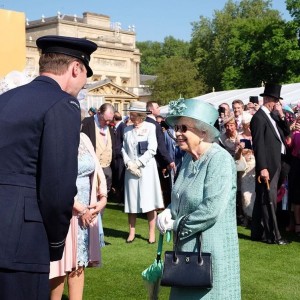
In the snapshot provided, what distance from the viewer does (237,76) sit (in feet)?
182

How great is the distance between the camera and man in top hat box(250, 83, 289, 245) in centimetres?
848

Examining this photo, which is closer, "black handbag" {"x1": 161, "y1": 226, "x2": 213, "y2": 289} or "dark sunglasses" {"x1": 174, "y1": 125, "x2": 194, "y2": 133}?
"black handbag" {"x1": 161, "y1": 226, "x2": 213, "y2": 289}

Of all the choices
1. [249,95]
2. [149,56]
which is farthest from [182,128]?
[149,56]

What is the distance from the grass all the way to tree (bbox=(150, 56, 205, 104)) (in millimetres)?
51805

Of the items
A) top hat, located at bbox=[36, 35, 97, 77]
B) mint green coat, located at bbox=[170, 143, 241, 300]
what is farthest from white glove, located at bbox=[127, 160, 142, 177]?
top hat, located at bbox=[36, 35, 97, 77]

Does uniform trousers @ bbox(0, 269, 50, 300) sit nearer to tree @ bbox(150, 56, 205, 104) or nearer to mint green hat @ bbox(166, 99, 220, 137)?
mint green hat @ bbox(166, 99, 220, 137)

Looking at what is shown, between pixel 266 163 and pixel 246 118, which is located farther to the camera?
pixel 246 118

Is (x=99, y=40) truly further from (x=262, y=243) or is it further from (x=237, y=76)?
(x=262, y=243)

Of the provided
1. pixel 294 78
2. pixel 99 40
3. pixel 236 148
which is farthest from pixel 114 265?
pixel 99 40

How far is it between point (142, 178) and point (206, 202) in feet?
16.5

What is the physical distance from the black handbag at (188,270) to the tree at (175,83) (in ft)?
186

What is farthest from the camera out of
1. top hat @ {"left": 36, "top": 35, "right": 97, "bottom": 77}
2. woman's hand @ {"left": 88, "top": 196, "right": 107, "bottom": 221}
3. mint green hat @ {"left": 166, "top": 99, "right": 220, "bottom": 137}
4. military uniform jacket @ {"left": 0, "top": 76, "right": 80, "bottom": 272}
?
woman's hand @ {"left": 88, "top": 196, "right": 107, "bottom": 221}

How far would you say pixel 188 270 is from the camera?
373 cm

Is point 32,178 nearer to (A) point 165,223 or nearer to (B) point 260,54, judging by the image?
(A) point 165,223
